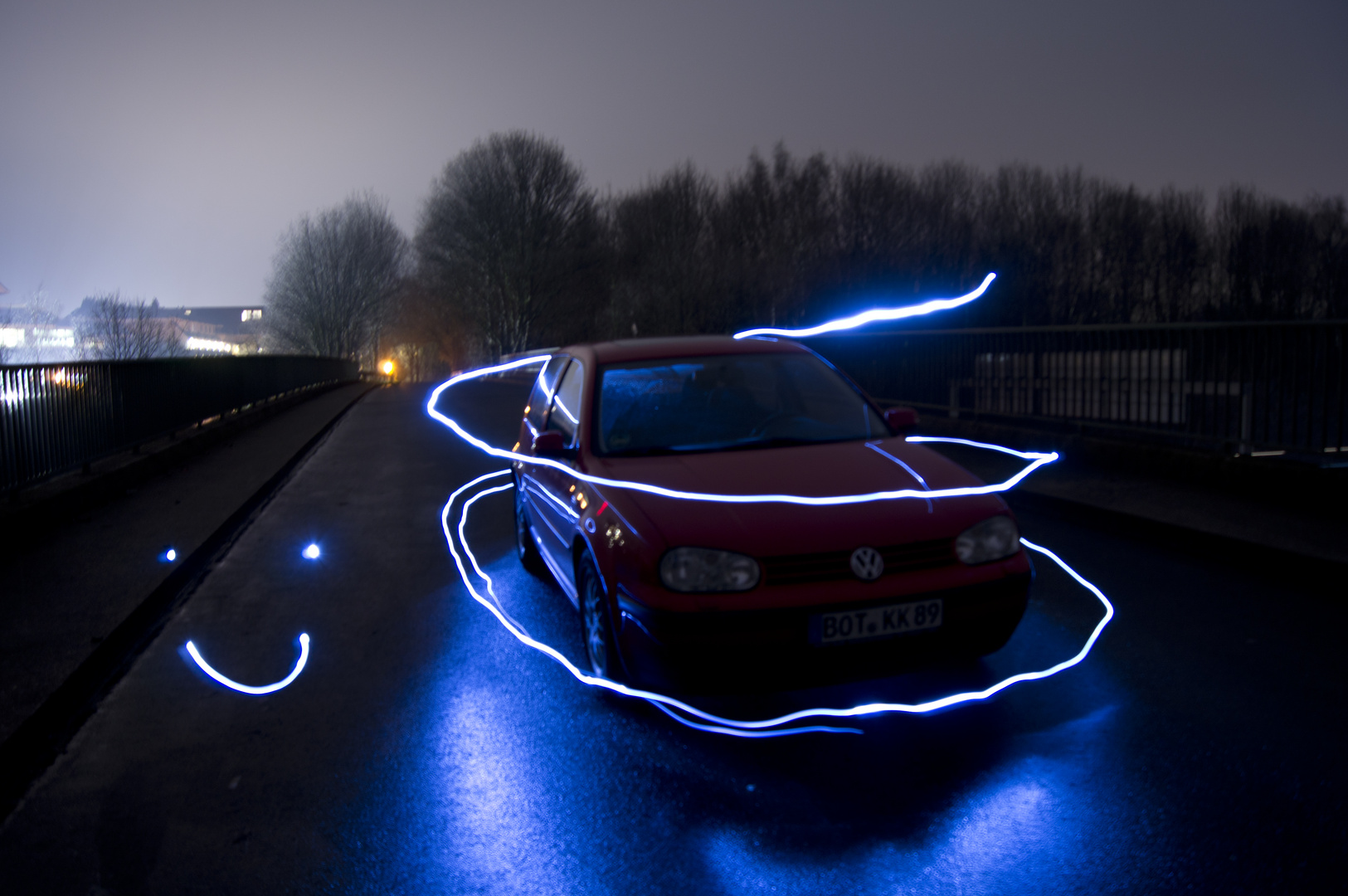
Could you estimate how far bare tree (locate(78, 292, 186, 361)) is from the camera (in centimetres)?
7012

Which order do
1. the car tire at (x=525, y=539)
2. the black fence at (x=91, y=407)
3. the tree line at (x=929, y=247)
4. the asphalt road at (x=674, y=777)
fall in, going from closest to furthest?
1. the asphalt road at (x=674, y=777)
2. the car tire at (x=525, y=539)
3. the black fence at (x=91, y=407)
4. the tree line at (x=929, y=247)

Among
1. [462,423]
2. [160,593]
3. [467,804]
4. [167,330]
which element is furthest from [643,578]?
[167,330]

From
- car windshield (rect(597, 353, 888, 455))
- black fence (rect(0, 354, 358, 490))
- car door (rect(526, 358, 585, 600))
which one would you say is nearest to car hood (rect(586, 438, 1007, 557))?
car windshield (rect(597, 353, 888, 455))

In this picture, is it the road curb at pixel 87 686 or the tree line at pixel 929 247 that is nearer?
the road curb at pixel 87 686

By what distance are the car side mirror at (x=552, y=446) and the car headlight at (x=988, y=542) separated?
2.10m

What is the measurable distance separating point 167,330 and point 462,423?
65375 mm

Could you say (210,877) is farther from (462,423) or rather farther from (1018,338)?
(462,423)

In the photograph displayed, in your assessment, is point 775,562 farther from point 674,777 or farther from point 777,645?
point 674,777

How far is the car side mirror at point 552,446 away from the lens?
527 centimetres

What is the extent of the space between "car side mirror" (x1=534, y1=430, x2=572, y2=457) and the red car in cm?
12

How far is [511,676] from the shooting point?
15.8ft

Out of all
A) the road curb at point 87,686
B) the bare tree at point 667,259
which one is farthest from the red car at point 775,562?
the bare tree at point 667,259

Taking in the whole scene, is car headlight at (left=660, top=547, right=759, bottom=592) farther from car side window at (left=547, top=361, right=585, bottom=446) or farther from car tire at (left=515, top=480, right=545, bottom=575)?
car tire at (left=515, top=480, right=545, bottom=575)

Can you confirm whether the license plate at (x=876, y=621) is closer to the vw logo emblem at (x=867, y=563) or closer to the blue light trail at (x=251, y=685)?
the vw logo emblem at (x=867, y=563)
